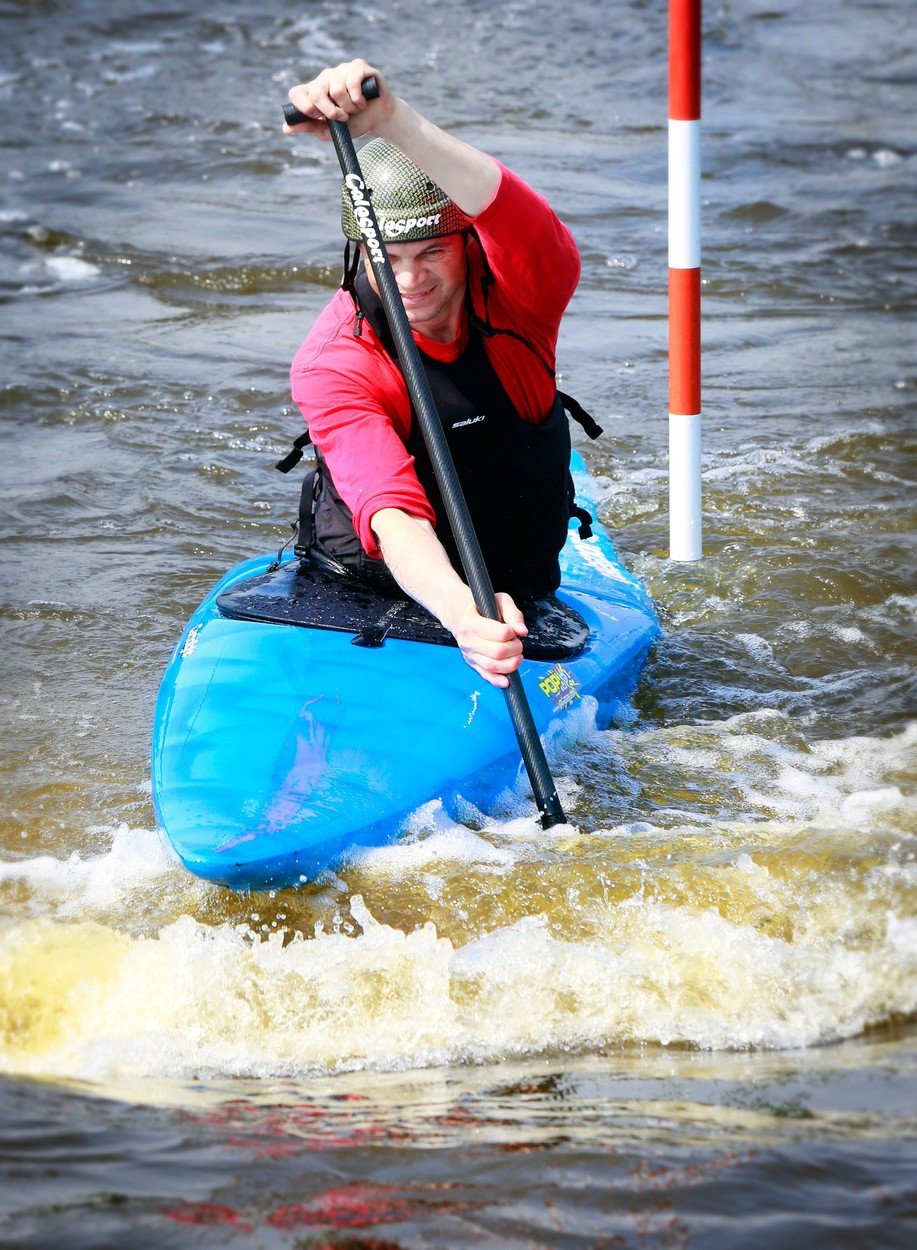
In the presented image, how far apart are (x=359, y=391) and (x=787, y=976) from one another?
4.38ft

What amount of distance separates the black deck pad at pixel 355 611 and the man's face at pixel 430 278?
0.63 meters

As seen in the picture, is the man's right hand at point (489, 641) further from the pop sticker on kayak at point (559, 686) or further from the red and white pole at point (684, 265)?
the red and white pole at point (684, 265)

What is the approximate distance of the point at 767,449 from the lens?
5.38 m

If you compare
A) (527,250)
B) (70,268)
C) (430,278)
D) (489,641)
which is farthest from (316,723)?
→ (70,268)

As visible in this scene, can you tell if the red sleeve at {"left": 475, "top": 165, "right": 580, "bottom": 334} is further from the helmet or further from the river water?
the river water

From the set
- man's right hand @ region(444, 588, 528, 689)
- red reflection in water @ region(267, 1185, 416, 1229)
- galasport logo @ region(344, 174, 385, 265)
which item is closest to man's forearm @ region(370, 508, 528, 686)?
man's right hand @ region(444, 588, 528, 689)

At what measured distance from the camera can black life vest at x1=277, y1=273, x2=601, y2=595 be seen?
303 cm

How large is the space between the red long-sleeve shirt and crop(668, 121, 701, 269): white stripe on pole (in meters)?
1.02

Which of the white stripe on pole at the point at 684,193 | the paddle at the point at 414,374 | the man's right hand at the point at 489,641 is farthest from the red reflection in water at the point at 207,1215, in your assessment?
the white stripe on pole at the point at 684,193

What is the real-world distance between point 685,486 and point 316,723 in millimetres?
1674

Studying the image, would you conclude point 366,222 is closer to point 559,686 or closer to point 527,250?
point 527,250

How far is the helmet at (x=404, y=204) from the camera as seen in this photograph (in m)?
2.75

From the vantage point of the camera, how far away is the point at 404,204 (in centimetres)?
276

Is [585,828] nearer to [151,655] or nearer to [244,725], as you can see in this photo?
[244,725]
